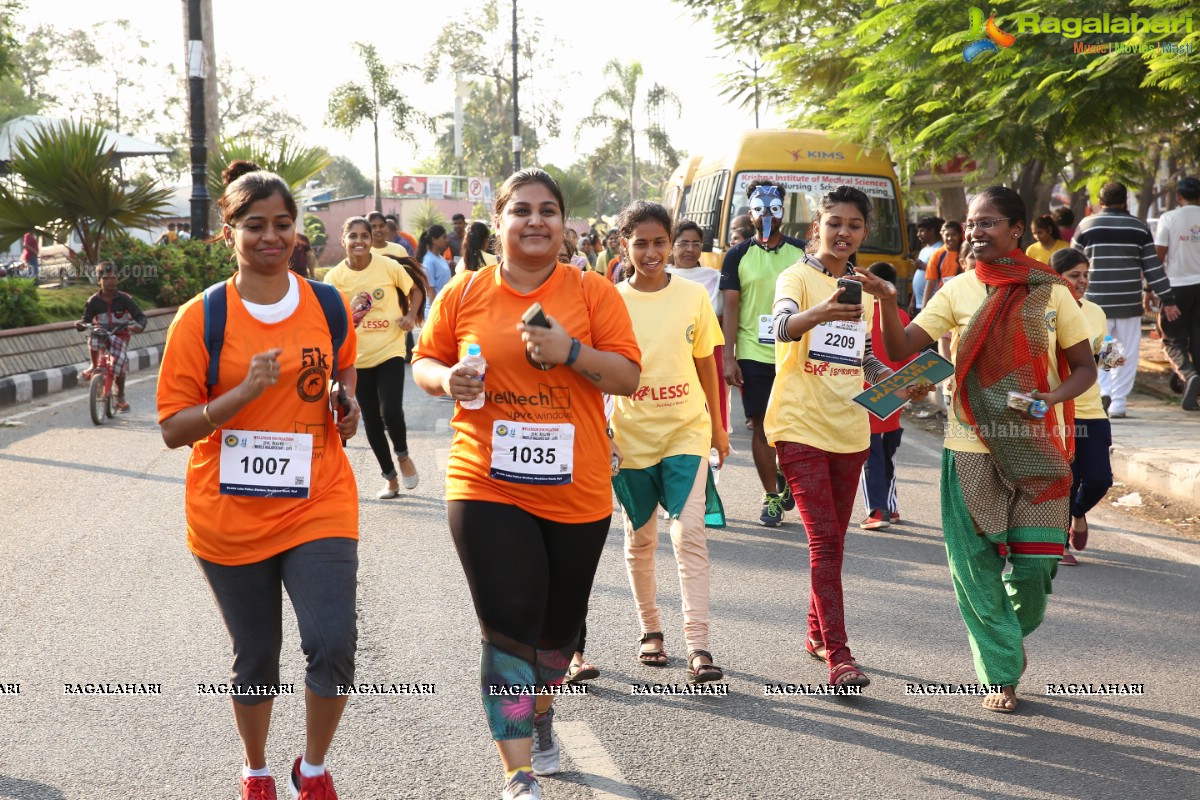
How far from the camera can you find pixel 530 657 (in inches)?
146

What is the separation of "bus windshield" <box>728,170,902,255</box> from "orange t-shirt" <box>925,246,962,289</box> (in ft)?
7.41

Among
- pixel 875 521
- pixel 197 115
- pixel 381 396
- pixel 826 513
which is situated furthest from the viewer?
pixel 197 115

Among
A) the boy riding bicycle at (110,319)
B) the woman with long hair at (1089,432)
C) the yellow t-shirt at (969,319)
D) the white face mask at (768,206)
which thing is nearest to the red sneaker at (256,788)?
the yellow t-shirt at (969,319)

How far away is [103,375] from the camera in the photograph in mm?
12445

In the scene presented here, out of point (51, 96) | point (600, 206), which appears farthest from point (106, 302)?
point (600, 206)

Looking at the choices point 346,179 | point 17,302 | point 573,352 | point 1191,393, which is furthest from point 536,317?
point 346,179

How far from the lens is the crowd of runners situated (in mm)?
3541

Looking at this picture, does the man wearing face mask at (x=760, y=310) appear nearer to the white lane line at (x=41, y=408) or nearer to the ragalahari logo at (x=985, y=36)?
the ragalahari logo at (x=985, y=36)

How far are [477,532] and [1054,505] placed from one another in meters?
2.28

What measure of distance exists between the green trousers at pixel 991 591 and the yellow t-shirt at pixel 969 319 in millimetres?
112

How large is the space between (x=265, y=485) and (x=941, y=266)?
10.4 meters

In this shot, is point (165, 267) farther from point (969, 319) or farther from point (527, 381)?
point (527, 381)

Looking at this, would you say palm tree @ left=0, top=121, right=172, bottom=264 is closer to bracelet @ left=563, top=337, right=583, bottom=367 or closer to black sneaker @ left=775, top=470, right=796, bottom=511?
black sneaker @ left=775, top=470, right=796, bottom=511

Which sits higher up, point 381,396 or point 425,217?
point 425,217
